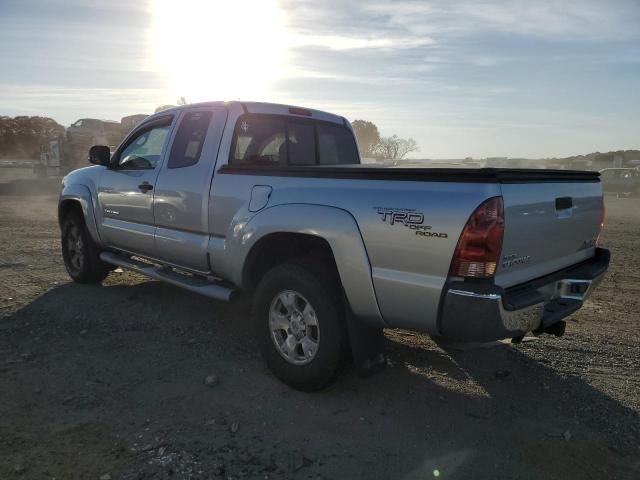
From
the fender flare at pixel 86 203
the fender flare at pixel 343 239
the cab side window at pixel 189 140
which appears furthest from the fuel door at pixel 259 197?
the fender flare at pixel 86 203

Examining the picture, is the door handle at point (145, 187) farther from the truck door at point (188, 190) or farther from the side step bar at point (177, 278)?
the side step bar at point (177, 278)

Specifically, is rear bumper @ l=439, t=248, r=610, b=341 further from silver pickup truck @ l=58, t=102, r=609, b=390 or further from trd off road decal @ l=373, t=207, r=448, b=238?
trd off road decal @ l=373, t=207, r=448, b=238

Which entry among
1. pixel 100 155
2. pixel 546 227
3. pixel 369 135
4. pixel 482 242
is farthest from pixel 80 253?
pixel 369 135

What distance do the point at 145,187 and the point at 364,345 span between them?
9.31 ft

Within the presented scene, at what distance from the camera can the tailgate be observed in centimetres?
281

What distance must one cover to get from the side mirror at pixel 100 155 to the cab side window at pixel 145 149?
135 millimetres

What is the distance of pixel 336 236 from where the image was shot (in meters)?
3.18

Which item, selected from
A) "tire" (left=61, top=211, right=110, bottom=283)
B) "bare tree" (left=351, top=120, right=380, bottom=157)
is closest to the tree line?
"bare tree" (left=351, top=120, right=380, bottom=157)

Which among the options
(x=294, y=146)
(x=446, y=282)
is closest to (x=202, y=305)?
(x=294, y=146)

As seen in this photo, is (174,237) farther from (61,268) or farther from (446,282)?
(61,268)

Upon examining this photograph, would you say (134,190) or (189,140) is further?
(134,190)

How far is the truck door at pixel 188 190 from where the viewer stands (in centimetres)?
431

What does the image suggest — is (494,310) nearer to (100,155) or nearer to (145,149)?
(145,149)

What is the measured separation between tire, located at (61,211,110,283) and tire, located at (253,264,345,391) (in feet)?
10.6
